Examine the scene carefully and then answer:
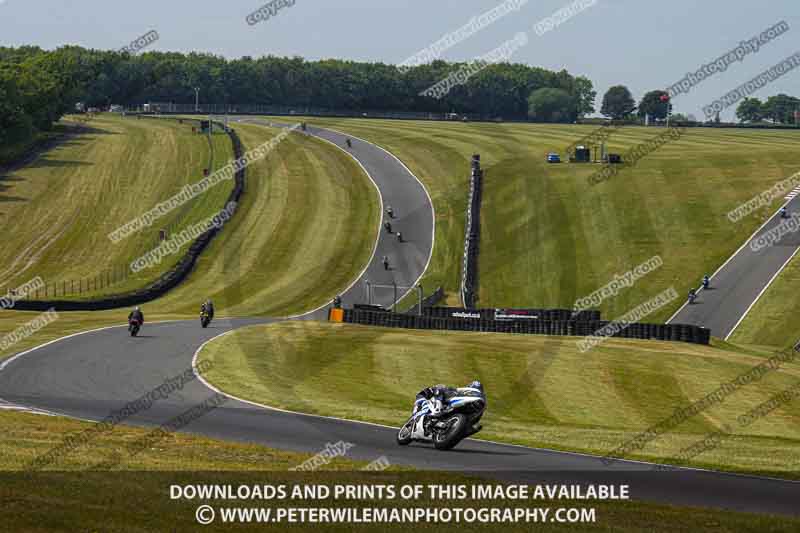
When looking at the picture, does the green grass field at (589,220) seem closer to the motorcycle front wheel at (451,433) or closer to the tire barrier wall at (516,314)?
the tire barrier wall at (516,314)

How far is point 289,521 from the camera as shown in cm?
1389

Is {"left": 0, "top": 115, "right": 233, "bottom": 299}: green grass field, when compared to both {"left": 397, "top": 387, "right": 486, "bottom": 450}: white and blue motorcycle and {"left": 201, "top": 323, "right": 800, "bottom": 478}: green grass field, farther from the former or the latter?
{"left": 397, "top": 387, "right": 486, "bottom": 450}: white and blue motorcycle

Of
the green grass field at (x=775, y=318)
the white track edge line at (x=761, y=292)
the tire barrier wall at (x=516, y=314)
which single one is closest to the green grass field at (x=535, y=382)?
the tire barrier wall at (x=516, y=314)

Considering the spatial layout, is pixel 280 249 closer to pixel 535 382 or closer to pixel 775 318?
pixel 775 318

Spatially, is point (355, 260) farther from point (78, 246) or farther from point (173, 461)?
point (173, 461)

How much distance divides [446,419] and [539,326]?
28.2 meters

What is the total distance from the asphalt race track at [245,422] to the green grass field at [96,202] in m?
24.0

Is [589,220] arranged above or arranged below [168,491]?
below

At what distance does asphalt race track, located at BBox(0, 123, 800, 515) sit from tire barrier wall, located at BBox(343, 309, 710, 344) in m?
8.16

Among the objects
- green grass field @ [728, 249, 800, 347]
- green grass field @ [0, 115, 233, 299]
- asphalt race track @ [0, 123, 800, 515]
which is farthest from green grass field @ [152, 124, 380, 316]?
green grass field @ [728, 249, 800, 347]

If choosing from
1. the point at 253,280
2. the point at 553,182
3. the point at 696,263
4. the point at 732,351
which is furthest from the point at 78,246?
the point at 732,351

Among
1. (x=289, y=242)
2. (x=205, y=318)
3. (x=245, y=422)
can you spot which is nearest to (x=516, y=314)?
(x=205, y=318)

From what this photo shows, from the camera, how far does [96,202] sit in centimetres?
9762

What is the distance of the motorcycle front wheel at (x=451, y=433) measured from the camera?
66.7ft
